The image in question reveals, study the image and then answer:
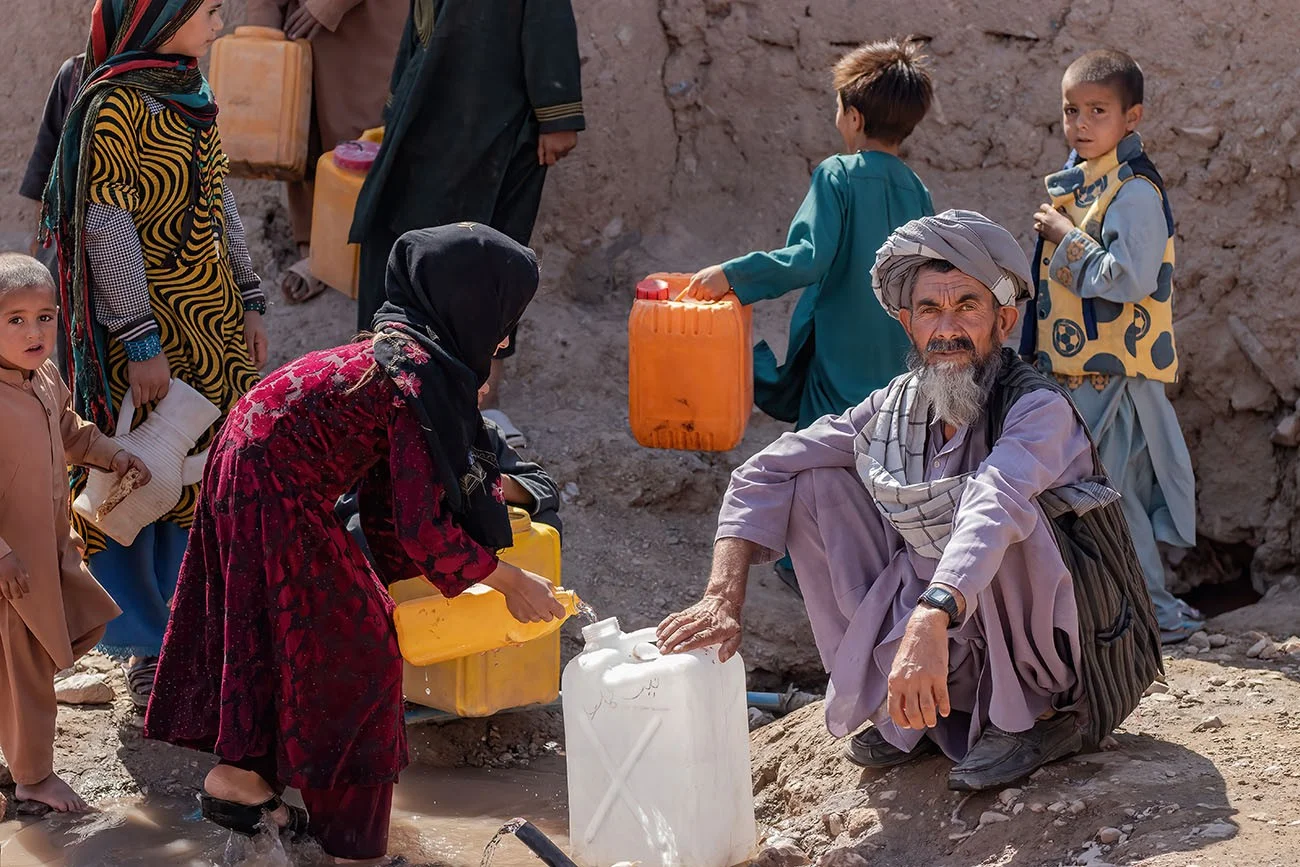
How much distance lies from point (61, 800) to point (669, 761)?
1.57 meters

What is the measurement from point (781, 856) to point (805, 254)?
193 centimetres

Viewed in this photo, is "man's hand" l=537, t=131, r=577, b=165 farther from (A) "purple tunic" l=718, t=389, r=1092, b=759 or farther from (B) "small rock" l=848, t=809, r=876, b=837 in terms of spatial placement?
(B) "small rock" l=848, t=809, r=876, b=837

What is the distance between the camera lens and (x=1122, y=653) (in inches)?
136

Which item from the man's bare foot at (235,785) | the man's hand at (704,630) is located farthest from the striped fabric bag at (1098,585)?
the man's bare foot at (235,785)

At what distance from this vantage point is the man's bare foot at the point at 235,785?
337cm

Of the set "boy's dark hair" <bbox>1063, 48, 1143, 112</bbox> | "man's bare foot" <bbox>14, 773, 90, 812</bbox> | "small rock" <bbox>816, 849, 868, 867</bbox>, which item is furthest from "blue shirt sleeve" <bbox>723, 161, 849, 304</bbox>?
"man's bare foot" <bbox>14, 773, 90, 812</bbox>

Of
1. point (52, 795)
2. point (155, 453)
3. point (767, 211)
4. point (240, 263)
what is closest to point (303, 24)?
point (240, 263)

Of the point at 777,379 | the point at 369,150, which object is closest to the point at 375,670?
the point at 777,379

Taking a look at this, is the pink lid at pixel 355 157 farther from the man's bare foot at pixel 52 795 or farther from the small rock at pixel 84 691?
the man's bare foot at pixel 52 795

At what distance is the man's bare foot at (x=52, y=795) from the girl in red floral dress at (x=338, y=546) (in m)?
0.53

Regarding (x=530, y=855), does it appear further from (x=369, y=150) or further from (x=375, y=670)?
(x=369, y=150)

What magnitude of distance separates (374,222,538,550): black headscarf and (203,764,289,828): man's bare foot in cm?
74

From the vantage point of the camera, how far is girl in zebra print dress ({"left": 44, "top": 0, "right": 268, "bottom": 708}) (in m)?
4.09

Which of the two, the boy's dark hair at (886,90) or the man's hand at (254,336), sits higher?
the boy's dark hair at (886,90)
